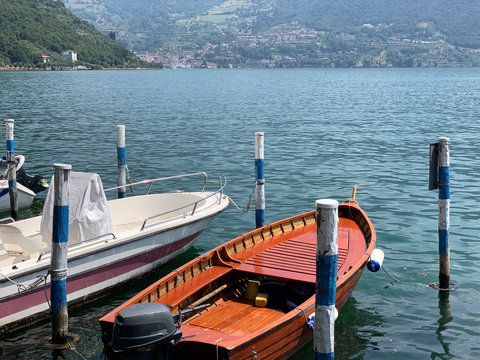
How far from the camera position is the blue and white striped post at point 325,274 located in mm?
7812

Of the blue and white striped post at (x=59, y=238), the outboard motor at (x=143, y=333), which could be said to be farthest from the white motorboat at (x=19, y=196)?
the outboard motor at (x=143, y=333)

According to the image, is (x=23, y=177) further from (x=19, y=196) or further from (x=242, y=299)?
(x=242, y=299)

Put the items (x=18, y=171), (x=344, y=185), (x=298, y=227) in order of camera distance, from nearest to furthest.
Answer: (x=298, y=227) < (x=18, y=171) < (x=344, y=185)

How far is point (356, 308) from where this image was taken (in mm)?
12445

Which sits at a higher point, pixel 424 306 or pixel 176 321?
pixel 176 321

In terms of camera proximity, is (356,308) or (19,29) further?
(19,29)

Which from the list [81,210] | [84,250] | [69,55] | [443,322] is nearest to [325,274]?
[443,322]

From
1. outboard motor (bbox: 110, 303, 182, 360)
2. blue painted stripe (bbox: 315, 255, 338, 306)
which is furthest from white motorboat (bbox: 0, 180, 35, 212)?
blue painted stripe (bbox: 315, 255, 338, 306)

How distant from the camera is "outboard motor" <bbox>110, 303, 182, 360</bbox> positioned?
819 cm

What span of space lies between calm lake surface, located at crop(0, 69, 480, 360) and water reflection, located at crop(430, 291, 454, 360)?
0.11ft

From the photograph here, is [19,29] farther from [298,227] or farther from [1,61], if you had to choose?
[298,227]

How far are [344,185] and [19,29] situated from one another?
18422 centimetres

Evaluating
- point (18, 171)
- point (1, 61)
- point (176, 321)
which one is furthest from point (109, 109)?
point (1, 61)

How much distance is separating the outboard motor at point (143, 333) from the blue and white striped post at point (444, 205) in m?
6.26
